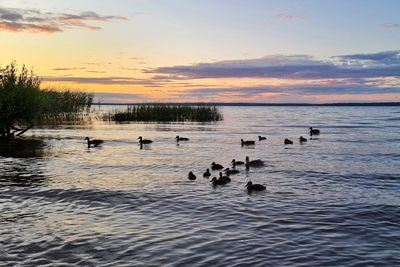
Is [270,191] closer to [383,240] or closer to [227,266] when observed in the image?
[383,240]

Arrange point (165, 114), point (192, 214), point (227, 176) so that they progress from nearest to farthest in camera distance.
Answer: point (192, 214)
point (227, 176)
point (165, 114)

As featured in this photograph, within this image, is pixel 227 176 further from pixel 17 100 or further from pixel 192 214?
pixel 17 100

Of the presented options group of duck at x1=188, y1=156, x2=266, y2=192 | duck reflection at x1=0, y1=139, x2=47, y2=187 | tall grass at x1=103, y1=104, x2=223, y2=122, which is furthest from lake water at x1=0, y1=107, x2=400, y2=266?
tall grass at x1=103, y1=104, x2=223, y2=122

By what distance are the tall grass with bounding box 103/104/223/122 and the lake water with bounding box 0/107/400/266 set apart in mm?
48861

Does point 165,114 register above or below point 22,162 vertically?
above

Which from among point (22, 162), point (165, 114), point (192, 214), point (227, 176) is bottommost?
point (192, 214)

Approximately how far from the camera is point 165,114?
251 ft

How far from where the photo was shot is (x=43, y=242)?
10.8 m

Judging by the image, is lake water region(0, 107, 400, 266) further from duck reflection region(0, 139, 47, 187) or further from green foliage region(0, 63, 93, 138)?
green foliage region(0, 63, 93, 138)

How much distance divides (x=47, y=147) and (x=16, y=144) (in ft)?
13.1

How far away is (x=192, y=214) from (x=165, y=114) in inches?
2495

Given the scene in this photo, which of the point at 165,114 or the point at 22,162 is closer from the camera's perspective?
the point at 22,162

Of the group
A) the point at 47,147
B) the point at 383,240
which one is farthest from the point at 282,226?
the point at 47,147

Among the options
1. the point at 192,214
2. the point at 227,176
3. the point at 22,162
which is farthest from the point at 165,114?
the point at 192,214
